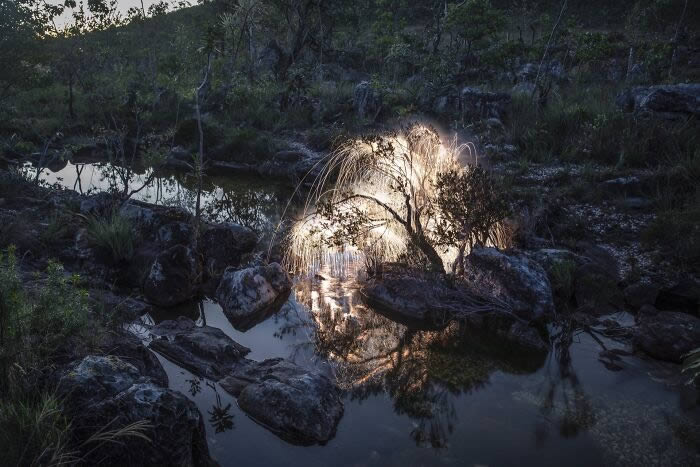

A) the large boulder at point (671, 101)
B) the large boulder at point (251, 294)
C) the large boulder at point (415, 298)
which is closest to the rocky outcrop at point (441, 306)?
the large boulder at point (415, 298)

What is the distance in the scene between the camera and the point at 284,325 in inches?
335

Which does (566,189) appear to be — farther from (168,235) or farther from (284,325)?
(168,235)

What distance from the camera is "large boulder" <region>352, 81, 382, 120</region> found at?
23016 mm

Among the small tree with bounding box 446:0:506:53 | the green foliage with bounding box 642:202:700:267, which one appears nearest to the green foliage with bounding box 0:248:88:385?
the green foliage with bounding box 642:202:700:267

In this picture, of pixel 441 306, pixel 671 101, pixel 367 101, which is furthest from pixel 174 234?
pixel 671 101

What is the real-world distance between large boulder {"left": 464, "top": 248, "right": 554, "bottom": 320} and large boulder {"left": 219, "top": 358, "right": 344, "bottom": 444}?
11.1 ft

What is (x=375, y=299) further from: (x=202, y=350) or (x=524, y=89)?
(x=524, y=89)

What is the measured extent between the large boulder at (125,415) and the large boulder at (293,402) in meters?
1.14

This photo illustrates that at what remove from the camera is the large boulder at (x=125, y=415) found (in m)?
4.19

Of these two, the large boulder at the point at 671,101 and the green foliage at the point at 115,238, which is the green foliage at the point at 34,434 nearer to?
the green foliage at the point at 115,238

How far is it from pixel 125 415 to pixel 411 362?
13.6 ft

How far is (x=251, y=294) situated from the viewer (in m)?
8.84

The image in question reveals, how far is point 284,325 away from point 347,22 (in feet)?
114

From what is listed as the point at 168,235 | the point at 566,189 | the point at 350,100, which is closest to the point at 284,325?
the point at 168,235
